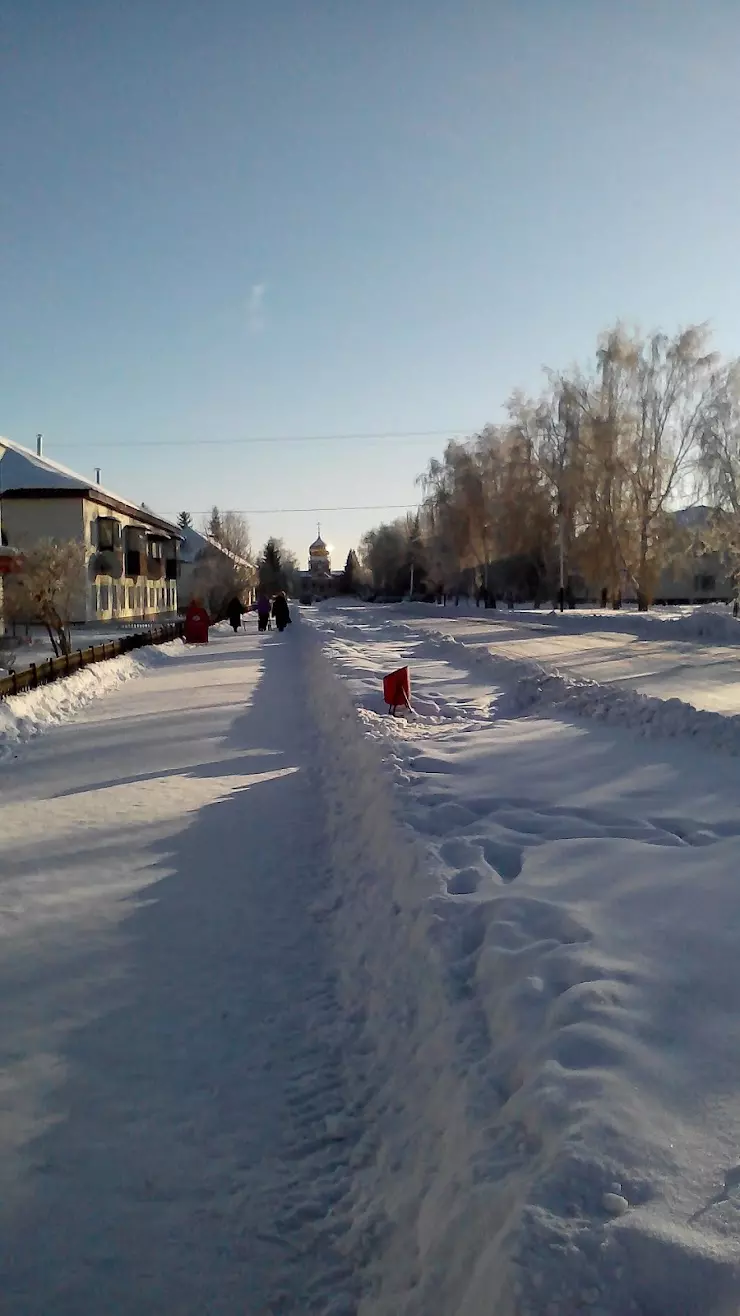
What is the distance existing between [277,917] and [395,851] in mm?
914

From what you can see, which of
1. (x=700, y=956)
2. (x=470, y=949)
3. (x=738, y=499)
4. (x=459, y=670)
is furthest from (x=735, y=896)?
(x=738, y=499)

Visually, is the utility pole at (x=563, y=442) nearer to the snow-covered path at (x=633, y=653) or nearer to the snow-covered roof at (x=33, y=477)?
the snow-covered path at (x=633, y=653)

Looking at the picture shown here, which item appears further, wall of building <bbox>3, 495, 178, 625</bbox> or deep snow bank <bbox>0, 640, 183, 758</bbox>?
wall of building <bbox>3, 495, 178, 625</bbox>

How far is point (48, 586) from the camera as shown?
31.4 metres

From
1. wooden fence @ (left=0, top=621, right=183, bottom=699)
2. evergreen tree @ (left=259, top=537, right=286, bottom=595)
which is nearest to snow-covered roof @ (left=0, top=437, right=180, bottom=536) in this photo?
wooden fence @ (left=0, top=621, right=183, bottom=699)

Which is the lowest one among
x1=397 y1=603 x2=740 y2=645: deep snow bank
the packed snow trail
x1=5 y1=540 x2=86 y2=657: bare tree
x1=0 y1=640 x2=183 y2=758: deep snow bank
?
the packed snow trail

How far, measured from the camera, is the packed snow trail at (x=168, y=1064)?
10.00 ft

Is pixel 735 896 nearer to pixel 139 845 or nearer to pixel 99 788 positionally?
pixel 139 845

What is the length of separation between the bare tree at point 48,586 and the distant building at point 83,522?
8043 mm

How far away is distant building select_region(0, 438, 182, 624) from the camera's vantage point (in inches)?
1964

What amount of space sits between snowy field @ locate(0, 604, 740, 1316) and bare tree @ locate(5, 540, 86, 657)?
23746 millimetres

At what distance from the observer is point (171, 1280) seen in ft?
9.75

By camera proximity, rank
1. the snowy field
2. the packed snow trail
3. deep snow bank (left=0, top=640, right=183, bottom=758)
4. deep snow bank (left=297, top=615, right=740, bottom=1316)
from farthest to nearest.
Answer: deep snow bank (left=0, top=640, right=183, bottom=758)
the packed snow trail
the snowy field
deep snow bank (left=297, top=615, right=740, bottom=1316)

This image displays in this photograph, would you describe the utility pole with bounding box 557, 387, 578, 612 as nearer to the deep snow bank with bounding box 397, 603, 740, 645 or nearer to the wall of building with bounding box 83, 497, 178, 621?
the deep snow bank with bounding box 397, 603, 740, 645
